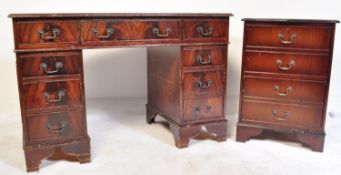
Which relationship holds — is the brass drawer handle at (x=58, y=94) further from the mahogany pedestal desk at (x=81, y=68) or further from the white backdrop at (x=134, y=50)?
the white backdrop at (x=134, y=50)

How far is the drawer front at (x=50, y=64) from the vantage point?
1.93m

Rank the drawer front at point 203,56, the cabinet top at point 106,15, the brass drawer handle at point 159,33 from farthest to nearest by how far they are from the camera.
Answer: the drawer front at point 203,56, the brass drawer handle at point 159,33, the cabinet top at point 106,15

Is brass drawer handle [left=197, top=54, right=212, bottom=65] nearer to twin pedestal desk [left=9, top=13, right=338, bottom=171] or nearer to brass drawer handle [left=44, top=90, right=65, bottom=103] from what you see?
twin pedestal desk [left=9, top=13, right=338, bottom=171]

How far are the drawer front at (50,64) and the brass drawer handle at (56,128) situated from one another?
0.30 m

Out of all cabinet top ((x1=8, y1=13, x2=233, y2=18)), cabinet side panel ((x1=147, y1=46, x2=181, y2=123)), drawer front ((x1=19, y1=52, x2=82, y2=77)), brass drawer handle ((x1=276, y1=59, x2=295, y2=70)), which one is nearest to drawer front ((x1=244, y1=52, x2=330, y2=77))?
brass drawer handle ((x1=276, y1=59, x2=295, y2=70))

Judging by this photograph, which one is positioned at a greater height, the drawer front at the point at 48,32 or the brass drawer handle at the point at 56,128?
the drawer front at the point at 48,32

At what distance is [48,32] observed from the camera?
1.93 metres

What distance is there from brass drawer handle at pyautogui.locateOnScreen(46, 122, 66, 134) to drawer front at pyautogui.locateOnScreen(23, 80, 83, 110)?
0.35 feet

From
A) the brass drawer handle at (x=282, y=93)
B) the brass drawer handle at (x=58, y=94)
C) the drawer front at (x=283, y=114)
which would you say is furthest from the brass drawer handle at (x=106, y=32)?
the brass drawer handle at (x=282, y=93)

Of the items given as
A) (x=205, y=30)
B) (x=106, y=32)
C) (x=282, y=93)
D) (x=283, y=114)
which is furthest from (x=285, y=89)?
(x=106, y=32)

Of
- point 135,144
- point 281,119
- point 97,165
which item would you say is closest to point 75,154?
point 97,165

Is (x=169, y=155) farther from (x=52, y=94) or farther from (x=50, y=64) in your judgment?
(x=50, y=64)

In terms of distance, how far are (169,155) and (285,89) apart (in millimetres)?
857

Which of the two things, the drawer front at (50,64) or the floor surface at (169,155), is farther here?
the floor surface at (169,155)
